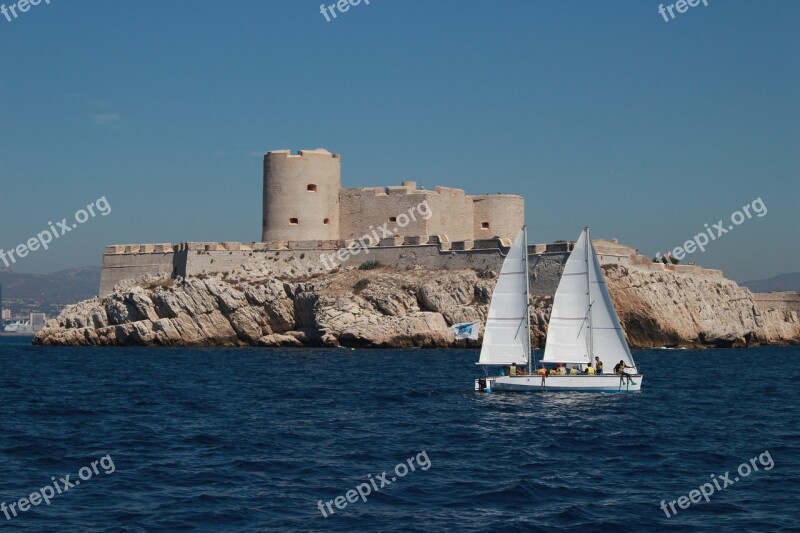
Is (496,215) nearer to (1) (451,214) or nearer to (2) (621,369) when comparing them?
(1) (451,214)

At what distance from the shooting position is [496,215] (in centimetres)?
5203

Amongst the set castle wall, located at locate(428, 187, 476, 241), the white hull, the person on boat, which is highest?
castle wall, located at locate(428, 187, 476, 241)

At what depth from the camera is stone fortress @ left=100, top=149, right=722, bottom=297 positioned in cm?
4873

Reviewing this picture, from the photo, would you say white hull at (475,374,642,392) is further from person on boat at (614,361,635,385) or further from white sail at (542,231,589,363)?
white sail at (542,231,589,363)

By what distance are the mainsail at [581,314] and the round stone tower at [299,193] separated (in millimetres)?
25306

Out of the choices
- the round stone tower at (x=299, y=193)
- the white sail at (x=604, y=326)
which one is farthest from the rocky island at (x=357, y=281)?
the white sail at (x=604, y=326)

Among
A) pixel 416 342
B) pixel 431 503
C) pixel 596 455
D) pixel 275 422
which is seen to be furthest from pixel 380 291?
pixel 431 503

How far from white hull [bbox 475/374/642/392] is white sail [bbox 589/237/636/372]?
0.64 m

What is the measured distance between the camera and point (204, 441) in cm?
1853

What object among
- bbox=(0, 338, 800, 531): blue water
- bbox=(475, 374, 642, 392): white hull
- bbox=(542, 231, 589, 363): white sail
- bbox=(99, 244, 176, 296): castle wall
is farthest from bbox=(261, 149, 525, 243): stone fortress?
bbox=(475, 374, 642, 392): white hull

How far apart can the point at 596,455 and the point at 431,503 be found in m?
4.65

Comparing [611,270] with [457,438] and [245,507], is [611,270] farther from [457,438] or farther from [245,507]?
[245,507]

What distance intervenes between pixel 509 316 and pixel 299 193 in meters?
25.7

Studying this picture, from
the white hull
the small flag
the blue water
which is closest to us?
the blue water
